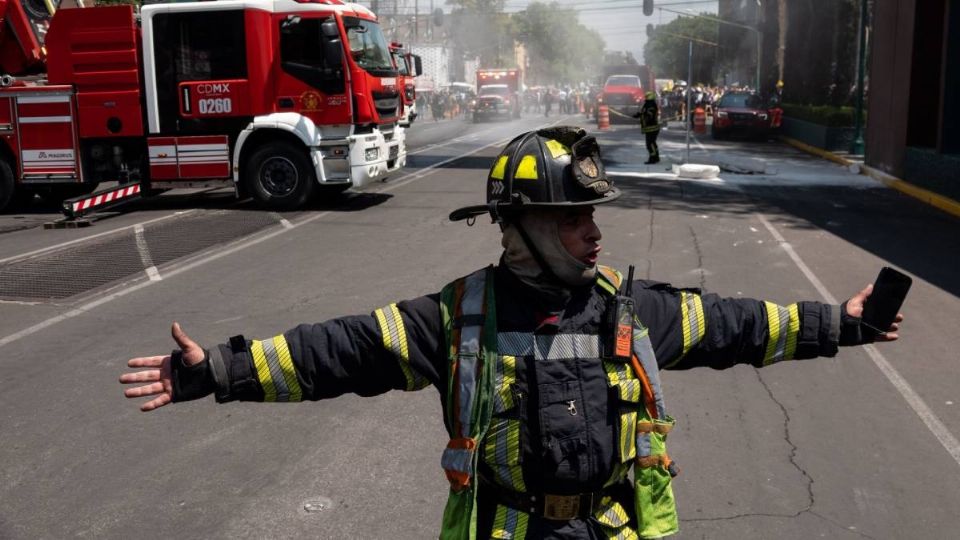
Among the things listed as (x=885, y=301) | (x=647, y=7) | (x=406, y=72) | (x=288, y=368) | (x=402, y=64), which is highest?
(x=647, y=7)

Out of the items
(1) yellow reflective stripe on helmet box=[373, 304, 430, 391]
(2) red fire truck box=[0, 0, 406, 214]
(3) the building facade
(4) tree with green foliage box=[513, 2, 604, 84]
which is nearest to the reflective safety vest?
(1) yellow reflective stripe on helmet box=[373, 304, 430, 391]

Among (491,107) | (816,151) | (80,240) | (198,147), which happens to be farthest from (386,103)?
(491,107)

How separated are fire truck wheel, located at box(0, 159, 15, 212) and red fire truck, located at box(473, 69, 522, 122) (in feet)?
116

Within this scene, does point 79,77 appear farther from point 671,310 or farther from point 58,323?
point 671,310

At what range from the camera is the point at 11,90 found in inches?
617

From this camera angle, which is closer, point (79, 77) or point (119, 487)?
point (119, 487)

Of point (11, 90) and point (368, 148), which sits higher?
point (11, 90)

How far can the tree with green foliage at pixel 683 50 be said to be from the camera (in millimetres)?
106000

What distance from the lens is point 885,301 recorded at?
2793 millimetres

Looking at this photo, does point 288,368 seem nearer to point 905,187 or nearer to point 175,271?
point 175,271

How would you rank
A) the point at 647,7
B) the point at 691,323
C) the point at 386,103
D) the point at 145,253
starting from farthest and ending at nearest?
the point at 647,7 → the point at 386,103 → the point at 145,253 → the point at 691,323

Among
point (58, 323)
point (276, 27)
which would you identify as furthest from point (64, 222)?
point (58, 323)

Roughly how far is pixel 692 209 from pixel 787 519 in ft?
37.5

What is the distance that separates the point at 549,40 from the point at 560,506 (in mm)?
145862
